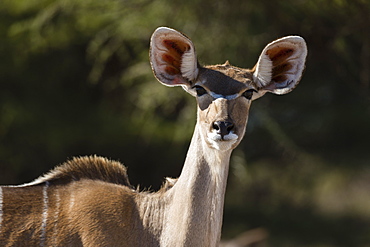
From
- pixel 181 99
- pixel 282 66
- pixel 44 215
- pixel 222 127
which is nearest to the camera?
pixel 222 127

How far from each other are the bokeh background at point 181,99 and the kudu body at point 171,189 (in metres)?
3.49

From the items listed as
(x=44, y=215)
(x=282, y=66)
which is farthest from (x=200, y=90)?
(x=44, y=215)

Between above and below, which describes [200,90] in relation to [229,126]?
above

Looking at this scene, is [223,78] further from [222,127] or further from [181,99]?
[181,99]

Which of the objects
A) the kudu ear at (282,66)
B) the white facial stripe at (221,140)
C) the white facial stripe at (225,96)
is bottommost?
the white facial stripe at (221,140)

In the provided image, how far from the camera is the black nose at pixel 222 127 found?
3984mm

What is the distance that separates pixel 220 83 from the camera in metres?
4.25

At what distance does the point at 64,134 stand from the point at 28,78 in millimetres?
1017

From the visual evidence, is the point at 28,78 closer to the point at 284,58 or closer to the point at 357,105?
the point at 357,105

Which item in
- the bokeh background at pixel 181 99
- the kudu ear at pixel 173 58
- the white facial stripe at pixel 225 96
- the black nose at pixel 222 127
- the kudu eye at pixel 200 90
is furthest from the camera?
the bokeh background at pixel 181 99

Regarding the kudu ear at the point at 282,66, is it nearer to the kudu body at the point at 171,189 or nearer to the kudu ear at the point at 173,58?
the kudu body at the point at 171,189

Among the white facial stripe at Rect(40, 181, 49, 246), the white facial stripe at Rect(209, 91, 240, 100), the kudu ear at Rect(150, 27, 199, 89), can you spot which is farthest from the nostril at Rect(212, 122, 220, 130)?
the white facial stripe at Rect(40, 181, 49, 246)

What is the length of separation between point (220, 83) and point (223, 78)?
0.06m

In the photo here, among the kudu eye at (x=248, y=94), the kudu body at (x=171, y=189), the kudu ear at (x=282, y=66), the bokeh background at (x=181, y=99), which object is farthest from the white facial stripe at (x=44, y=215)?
the bokeh background at (x=181, y=99)
